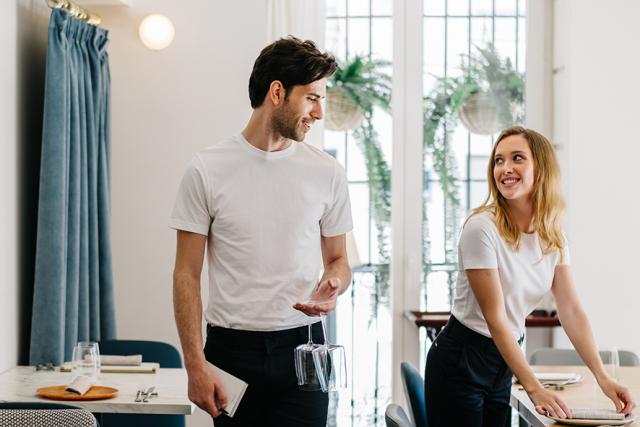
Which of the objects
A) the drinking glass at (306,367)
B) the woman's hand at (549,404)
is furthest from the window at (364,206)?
the drinking glass at (306,367)

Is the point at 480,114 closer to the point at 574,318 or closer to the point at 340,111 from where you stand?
the point at 340,111

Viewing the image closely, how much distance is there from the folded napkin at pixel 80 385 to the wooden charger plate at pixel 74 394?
Answer: 0.01 m

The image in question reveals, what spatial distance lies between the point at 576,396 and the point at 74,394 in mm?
1483

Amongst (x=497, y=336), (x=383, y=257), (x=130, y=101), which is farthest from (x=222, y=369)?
(x=383, y=257)

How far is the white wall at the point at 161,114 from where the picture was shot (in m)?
4.03

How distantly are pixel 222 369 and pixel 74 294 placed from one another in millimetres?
1455

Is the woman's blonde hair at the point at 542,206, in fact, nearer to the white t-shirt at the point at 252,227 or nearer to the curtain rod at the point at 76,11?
the white t-shirt at the point at 252,227

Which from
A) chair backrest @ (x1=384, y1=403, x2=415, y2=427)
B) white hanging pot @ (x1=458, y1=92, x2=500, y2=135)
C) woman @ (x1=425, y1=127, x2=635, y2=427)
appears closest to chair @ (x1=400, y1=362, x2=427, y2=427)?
woman @ (x1=425, y1=127, x2=635, y2=427)

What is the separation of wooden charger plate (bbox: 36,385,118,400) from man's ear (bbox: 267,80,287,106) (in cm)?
113

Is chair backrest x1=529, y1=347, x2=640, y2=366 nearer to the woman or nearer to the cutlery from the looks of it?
the woman

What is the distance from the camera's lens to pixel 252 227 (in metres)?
2.17

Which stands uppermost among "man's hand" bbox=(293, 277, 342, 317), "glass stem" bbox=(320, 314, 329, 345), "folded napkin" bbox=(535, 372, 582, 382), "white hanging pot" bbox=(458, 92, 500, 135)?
"white hanging pot" bbox=(458, 92, 500, 135)

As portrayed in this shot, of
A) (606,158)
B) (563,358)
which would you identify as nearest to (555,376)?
(563,358)

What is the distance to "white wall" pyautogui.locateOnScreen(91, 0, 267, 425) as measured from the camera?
13.2 feet
